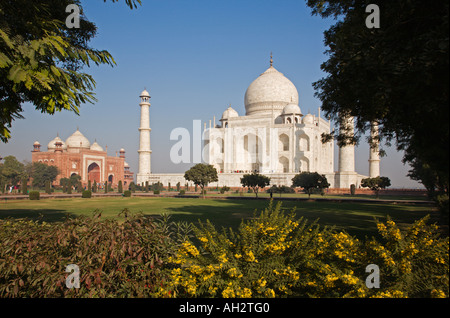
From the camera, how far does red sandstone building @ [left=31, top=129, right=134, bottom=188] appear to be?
5291 cm

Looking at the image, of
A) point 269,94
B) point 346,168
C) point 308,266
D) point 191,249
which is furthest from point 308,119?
point 191,249

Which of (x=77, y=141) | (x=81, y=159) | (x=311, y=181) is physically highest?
(x=77, y=141)

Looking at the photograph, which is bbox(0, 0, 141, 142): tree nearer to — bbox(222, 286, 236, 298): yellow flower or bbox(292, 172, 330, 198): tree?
bbox(222, 286, 236, 298): yellow flower

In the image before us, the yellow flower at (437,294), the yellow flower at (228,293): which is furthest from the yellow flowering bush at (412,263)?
the yellow flower at (228,293)

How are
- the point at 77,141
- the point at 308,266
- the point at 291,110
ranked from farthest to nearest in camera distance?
the point at 77,141
the point at 291,110
the point at 308,266

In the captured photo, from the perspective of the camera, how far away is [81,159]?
54.3m

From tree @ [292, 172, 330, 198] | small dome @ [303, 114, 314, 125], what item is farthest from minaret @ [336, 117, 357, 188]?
tree @ [292, 172, 330, 198]

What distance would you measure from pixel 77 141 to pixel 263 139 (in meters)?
33.4

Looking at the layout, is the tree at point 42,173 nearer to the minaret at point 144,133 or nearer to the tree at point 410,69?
the minaret at point 144,133

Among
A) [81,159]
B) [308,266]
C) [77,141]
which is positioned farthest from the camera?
[77,141]

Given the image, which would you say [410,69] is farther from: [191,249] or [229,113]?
[229,113]

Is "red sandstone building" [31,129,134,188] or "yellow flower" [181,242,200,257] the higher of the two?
"red sandstone building" [31,129,134,188]

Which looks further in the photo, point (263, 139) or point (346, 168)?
point (263, 139)

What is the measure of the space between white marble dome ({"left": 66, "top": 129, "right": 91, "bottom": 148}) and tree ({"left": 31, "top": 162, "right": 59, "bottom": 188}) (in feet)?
26.5
